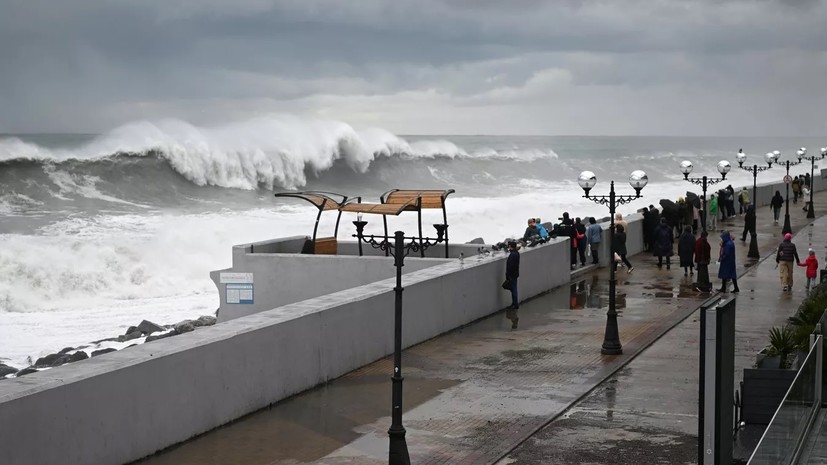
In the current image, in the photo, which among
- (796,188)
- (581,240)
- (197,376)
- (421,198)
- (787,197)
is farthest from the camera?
(796,188)

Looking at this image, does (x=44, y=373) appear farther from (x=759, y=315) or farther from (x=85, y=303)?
(x=85, y=303)

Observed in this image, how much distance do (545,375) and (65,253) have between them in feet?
105

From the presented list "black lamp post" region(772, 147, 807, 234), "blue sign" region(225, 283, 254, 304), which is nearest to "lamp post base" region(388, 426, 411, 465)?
"blue sign" region(225, 283, 254, 304)

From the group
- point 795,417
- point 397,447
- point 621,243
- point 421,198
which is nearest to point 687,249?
point 621,243

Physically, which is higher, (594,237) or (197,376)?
(594,237)

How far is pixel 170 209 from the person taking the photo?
6712cm

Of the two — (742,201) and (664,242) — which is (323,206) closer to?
(664,242)

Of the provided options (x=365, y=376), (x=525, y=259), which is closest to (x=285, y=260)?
(x=525, y=259)

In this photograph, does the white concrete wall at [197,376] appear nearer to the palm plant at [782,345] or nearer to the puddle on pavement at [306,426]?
the puddle on pavement at [306,426]

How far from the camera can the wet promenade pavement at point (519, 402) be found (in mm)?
12773

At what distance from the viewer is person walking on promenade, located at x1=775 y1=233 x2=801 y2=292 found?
2584 cm

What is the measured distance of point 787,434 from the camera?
422 inches

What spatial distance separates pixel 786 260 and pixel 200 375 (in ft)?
56.0

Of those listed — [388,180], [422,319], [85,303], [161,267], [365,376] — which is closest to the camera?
[365,376]
